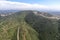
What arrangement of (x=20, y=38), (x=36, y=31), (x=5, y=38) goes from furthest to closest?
1. (x=36, y=31)
2. (x=20, y=38)
3. (x=5, y=38)

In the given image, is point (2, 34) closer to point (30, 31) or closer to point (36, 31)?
point (30, 31)

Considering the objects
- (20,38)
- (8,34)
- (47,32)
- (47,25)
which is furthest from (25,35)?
(47,25)

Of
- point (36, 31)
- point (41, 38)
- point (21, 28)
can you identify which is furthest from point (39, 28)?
point (21, 28)

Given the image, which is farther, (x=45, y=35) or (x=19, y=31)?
(x=45, y=35)

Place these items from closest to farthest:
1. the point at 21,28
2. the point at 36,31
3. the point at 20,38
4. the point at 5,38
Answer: the point at 5,38 < the point at 20,38 < the point at 21,28 < the point at 36,31

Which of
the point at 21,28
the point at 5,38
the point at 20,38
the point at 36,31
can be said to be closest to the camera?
the point at 5,38

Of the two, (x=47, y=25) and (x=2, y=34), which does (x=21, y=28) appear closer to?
(x=2, y=34)

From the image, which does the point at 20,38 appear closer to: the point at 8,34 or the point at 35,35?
the point at 8,34

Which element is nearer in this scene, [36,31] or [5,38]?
[5,38]

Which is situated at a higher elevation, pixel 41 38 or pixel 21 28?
pixel 21 28
